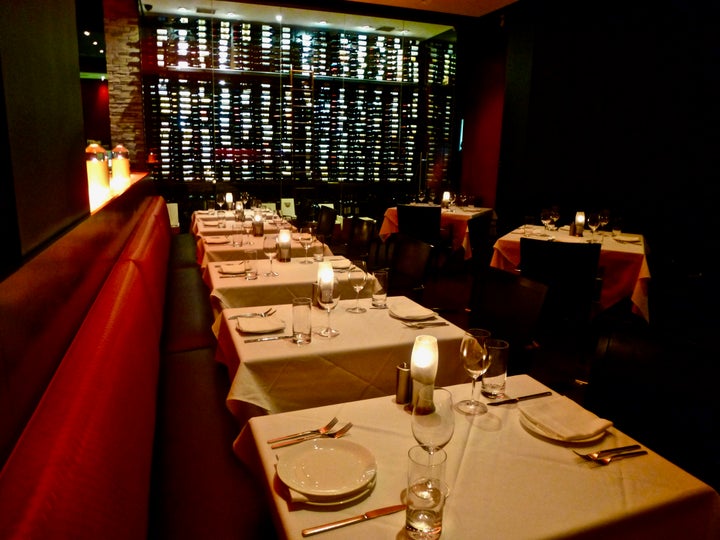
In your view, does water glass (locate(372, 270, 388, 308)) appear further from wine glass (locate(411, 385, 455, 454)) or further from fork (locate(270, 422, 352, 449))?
wine glass (locate(411, 385, 455, 454))

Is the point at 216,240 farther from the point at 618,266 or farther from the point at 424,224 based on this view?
the point at 618,266

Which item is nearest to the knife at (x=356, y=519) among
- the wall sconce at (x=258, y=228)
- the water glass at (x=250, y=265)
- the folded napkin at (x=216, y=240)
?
the water glass at (x=250, y=265)

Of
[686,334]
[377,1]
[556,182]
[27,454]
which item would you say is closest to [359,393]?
[27,454]

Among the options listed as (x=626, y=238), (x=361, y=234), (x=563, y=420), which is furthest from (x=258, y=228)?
(x=563, y=420)

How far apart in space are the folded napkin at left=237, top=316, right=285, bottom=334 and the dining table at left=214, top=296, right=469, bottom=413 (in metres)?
0.02

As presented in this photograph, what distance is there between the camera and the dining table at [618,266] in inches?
157

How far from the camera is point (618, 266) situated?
4145 millimetres

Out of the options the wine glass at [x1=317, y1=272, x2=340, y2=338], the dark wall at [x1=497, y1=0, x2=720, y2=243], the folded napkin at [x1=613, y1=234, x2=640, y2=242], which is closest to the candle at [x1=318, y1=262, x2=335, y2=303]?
the wine glass at [x1=317, y1=272, x2=340, y2=338]

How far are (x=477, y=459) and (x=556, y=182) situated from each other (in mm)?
5821

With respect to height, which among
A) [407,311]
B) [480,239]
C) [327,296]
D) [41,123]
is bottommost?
[480,239]

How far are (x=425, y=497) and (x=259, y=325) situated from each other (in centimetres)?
125

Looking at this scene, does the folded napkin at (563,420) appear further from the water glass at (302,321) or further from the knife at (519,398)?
the water glass at (302,321)

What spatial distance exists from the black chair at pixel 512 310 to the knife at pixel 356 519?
1.46 m

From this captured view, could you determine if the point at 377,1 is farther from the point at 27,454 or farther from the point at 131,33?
the point at 27,454
